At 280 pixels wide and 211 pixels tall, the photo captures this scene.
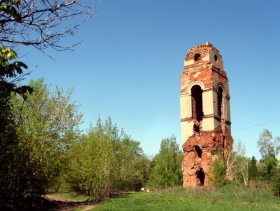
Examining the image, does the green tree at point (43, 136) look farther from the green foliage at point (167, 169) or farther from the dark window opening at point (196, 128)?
the green foliage at point (167, 169)

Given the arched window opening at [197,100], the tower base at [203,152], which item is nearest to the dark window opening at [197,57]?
the arched window opening at [197,100]

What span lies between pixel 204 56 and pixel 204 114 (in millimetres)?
5205

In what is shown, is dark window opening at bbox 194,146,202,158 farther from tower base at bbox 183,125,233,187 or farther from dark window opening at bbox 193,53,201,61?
dark window opening at bbox 193,53,201,61

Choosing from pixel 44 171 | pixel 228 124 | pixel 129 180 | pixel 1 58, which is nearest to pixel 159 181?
pixel 129 180

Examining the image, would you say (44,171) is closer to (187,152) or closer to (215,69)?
(187,152)

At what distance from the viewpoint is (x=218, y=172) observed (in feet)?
79.8

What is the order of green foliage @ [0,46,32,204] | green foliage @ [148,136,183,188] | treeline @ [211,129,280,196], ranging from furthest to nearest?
green foliage @ [148,136,183,188] → treeline @ [211,129,280,196] → green foliage @ [0,46,32,204]

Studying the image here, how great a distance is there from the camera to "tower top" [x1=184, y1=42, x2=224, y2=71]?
2798 cm

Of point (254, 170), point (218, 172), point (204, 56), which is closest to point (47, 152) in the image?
point (218, 172)

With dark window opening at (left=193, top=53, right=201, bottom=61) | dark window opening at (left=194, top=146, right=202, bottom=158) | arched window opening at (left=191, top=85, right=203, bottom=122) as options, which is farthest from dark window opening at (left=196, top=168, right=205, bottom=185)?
dark window opening at (left=193, top=53, right=201, bottom=61)

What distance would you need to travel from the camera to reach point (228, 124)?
2858 centimetres

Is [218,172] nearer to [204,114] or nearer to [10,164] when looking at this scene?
[204,114]

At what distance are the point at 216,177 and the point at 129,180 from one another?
2221 cm

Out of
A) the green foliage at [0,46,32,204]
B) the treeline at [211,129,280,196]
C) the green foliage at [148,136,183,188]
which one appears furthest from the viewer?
the green foliage at [148,136,183,188]
